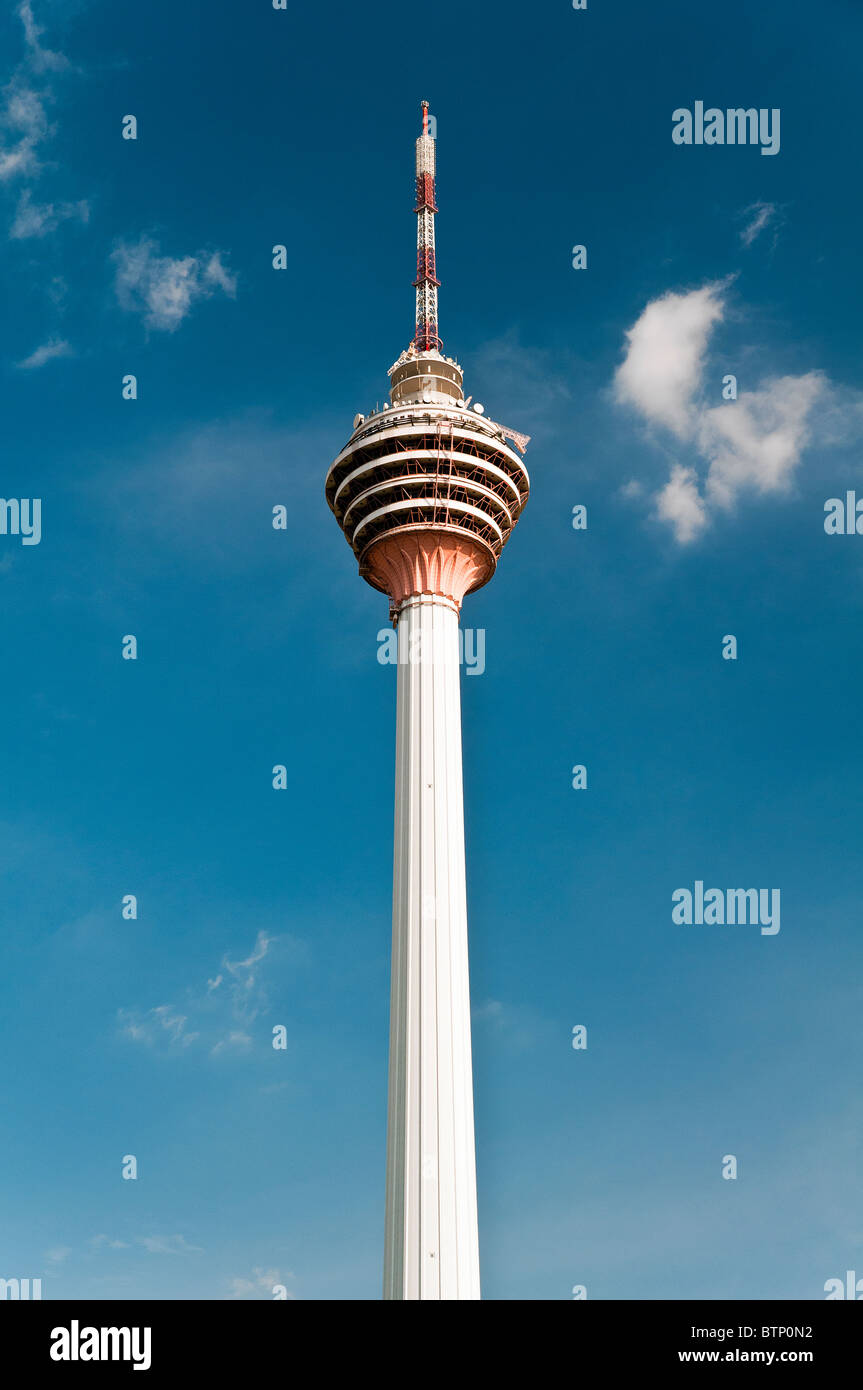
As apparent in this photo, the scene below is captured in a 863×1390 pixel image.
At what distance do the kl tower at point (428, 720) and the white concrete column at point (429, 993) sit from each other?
0.08 meters

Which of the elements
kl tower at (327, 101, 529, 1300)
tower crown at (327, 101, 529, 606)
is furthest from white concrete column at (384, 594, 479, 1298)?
tower crown at (327, 101, 529, 606)

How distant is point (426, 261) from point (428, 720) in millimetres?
39673

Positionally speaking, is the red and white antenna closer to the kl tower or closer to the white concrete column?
the kl tower

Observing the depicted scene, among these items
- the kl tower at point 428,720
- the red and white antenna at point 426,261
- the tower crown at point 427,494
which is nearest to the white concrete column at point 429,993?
the kl tower at point 428,720

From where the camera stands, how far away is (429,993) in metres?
68.4

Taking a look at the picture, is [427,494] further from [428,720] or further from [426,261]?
[426,261]

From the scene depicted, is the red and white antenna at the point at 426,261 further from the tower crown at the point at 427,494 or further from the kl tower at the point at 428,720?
the tower crown at the point at 427,494

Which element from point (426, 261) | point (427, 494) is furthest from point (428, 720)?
point (426, 261)

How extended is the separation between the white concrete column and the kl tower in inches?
3.2

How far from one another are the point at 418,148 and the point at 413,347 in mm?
17711

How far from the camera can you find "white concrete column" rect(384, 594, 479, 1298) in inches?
2480
